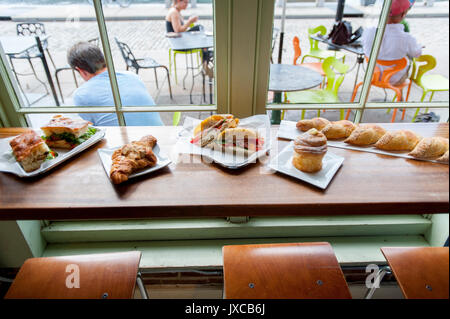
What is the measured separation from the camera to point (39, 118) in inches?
42.7

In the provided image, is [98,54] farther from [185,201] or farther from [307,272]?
[307,272]

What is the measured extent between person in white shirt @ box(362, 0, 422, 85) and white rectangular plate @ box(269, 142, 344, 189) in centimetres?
39

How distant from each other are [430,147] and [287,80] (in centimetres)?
58

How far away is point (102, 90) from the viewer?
105cm

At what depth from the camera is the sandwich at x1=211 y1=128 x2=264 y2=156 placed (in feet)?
2.34

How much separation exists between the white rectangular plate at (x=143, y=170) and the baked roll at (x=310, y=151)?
1.00 feet

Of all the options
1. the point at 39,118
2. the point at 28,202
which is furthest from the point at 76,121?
the point at 39,118

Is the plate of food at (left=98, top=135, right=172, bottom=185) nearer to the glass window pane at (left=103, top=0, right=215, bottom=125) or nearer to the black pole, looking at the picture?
the glass window pane at (left=103, top=0, right=215, bottom=125)

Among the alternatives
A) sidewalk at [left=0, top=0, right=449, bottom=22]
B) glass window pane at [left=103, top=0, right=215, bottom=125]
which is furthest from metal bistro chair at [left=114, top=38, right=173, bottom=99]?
sidewalk at [left=0, top=0, right=449, bottom=22]

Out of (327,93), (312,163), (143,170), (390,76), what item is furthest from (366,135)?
(143,170)

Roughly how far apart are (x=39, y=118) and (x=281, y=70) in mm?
933

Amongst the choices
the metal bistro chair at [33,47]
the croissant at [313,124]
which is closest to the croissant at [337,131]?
the croissant at [313,124]

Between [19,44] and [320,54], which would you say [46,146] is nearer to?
[19,44]

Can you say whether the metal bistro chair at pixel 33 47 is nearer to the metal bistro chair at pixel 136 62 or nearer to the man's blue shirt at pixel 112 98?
the man's blue shirt at pixel 112 98
